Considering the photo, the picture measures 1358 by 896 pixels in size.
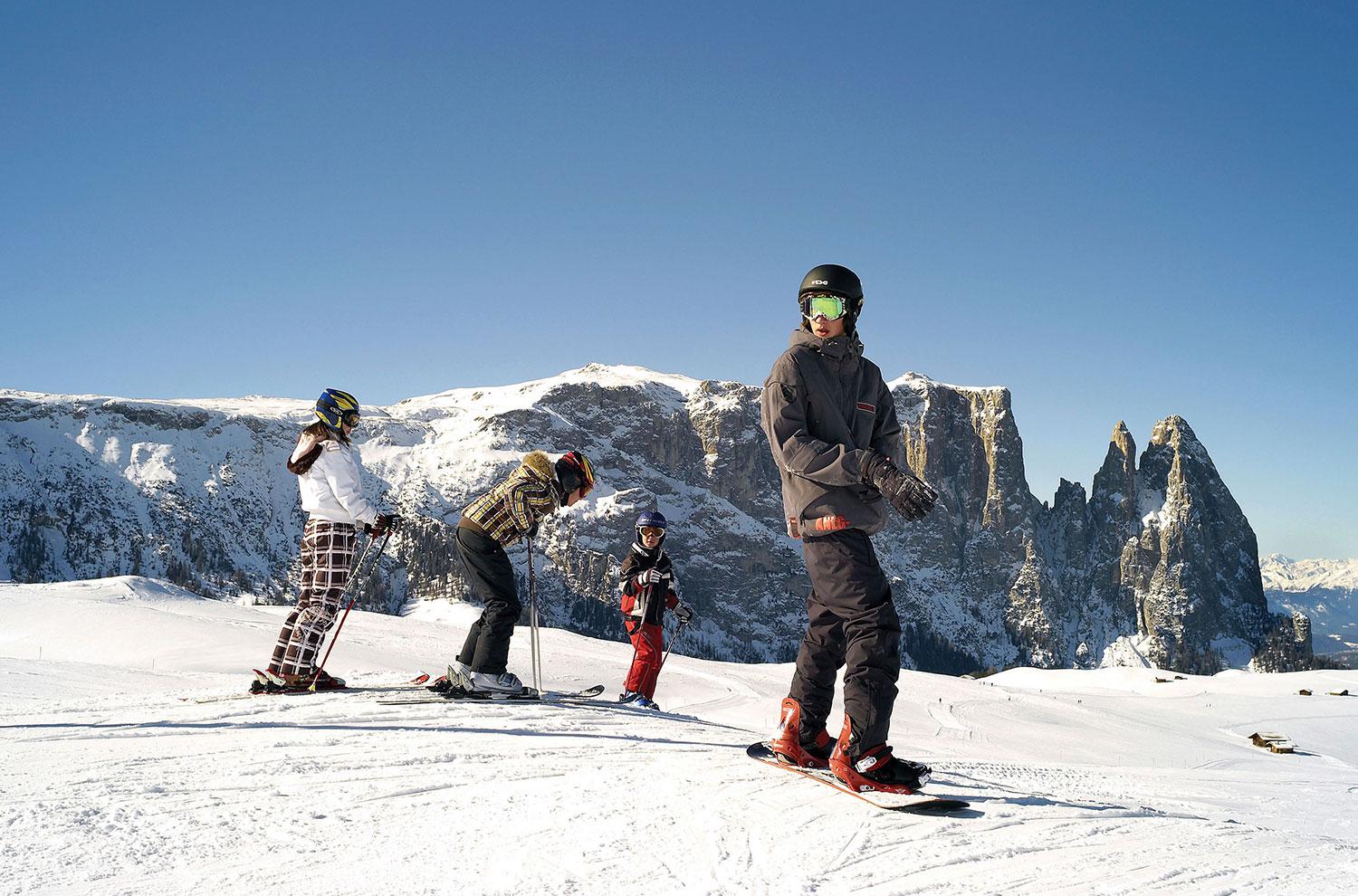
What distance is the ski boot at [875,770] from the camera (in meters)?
3.98

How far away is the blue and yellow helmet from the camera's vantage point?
707 centimetres

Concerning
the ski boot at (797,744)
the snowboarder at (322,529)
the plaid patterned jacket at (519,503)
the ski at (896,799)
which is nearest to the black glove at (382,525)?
the snowboarder at (322,529)

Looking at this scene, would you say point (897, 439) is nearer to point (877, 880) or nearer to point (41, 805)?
point (877, 880)

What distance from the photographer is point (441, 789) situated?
3.78 meters

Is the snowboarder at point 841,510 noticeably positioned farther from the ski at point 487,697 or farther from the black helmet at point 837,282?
the ski at point 487,697

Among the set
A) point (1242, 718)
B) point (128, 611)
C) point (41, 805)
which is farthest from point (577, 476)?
point (1242, 718)

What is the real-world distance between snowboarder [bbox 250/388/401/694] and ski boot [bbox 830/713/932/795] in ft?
14.7

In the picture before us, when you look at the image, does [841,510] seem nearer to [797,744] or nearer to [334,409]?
[797,744]

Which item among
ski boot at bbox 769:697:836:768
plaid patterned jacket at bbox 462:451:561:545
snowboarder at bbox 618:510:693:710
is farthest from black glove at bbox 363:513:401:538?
ski boot at bbox 769:697:836:768

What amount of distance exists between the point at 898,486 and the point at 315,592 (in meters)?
5.28

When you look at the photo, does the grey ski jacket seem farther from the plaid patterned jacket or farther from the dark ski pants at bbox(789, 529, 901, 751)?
the plaid patterned jacket

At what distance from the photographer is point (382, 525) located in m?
7.17

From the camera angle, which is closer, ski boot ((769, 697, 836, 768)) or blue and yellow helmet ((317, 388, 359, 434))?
ski boot ((769, 697, 836, 768))

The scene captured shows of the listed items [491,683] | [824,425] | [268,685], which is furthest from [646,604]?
[824,425]
